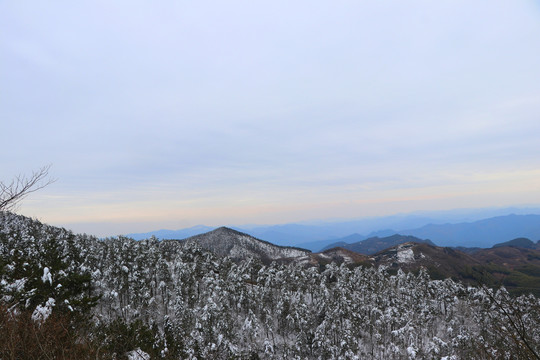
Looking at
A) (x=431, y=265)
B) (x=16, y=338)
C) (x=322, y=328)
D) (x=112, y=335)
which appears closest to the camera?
(x=16, y=338)

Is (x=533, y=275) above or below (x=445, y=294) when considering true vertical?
below

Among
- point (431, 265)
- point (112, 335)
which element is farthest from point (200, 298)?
point (431, 265)

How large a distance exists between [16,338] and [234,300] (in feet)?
193

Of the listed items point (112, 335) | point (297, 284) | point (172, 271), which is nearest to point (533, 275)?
point (297, 284)

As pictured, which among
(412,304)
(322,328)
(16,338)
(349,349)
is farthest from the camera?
(412,304)

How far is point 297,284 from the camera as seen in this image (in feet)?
225

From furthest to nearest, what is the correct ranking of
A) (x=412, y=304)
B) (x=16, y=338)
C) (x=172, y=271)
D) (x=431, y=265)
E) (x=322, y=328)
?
(x=431, y=265) < (x=172, y=271) < (x=412, y=304) < (x=322, y=328) < (x=16, y=338)

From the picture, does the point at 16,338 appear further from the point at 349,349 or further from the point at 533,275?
the point at 533,275

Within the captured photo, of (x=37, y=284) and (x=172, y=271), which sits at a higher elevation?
(x=37, y=284)

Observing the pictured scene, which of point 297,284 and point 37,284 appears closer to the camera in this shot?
point 37,284

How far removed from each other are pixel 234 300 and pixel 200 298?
26.7 feet

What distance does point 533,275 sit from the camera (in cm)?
18288

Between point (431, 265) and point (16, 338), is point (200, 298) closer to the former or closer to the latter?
point (16, 338)

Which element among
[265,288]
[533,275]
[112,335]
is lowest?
[533,275]
